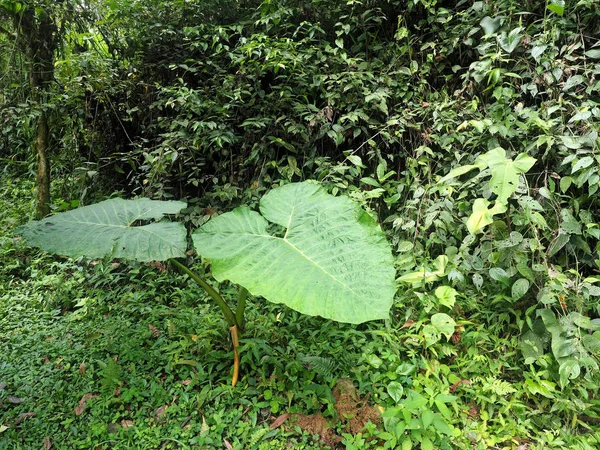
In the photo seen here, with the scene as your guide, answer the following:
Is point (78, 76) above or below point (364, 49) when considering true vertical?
below

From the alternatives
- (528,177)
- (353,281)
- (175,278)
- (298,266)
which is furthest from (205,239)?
(528,177)

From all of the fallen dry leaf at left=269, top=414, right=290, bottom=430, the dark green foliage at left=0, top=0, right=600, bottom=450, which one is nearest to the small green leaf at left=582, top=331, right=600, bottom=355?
the dark green foliage at left=0, top=0, right=600, bottom=450

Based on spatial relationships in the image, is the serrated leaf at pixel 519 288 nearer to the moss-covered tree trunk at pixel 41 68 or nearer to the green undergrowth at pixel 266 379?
the green undergrowth at pixel 266 379

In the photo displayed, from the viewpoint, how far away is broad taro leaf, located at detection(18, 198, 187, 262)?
55.9 inches

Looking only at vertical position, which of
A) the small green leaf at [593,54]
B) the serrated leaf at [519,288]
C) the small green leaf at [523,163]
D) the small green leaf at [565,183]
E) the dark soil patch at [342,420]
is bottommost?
the dark soil patch at [342,420]

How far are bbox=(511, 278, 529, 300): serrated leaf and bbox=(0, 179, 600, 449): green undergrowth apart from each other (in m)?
0.16

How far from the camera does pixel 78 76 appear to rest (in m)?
2.79

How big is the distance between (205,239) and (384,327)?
42.1 inches

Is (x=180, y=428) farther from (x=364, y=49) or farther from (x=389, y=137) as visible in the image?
(x=364, y=49)

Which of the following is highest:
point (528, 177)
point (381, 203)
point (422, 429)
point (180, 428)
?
point (528, 177)

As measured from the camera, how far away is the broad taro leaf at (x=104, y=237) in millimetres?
1419

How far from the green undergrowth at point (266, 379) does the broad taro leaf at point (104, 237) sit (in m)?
0.61

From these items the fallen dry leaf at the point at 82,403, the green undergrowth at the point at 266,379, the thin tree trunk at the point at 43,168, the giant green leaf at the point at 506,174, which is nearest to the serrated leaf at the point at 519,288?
the green undergrowth at the point at 266,379

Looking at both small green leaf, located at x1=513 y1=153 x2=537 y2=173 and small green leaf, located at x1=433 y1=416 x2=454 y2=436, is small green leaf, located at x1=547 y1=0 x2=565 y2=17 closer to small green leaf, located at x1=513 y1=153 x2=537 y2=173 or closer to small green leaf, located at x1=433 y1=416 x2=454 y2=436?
small green leaf, located at x1=513 y1=153 x2=537 y2=173
